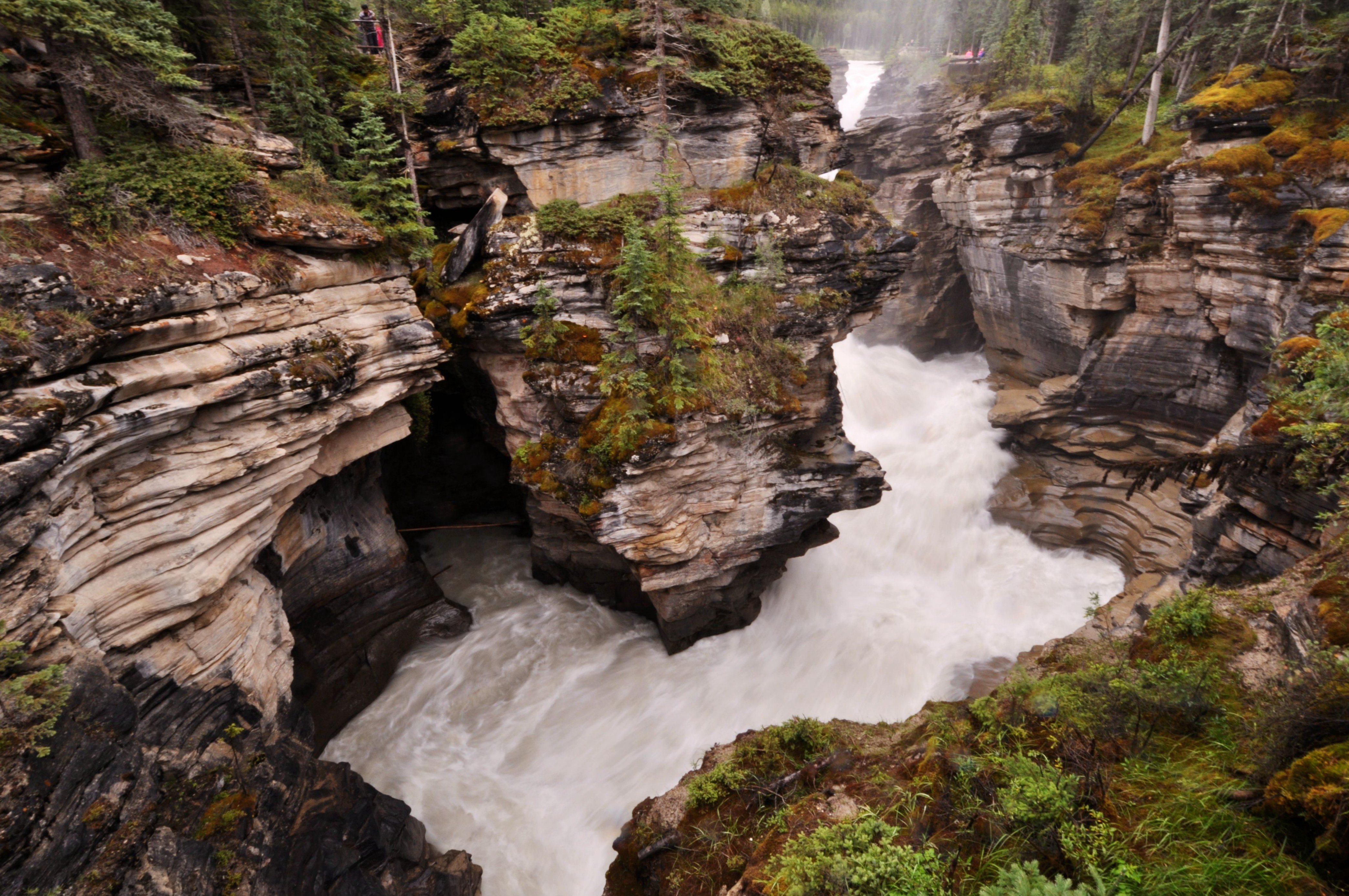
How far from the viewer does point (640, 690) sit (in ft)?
51.0

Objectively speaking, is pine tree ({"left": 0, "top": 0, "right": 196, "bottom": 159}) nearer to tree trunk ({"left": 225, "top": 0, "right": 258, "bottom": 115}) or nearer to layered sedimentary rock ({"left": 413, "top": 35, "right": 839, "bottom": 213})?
tree trunk ({"left": 225, "top": 0, "right": 258, "bottom": 115})

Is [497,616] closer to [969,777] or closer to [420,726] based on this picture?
[420,726]

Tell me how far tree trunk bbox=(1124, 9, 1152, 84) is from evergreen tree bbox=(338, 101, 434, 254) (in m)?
29.1

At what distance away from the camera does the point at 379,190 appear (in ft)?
43.1

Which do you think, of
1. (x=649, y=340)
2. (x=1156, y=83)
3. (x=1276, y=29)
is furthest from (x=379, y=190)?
(x=1276, y=29)

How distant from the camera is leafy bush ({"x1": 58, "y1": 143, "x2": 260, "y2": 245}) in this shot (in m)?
8.98

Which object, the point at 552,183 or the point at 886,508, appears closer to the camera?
the point at 552,183

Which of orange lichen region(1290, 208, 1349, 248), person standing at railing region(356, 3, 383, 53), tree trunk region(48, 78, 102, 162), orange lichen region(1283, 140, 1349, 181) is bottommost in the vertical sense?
orange lichen region(1290, 208, 1349, 248)

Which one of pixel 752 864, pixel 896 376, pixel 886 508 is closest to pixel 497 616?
pixel 752 864

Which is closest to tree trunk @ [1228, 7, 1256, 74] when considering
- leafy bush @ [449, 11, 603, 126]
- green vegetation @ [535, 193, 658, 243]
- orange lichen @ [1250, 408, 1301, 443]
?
orange lichen @ [1250, 408, 1301, 443]

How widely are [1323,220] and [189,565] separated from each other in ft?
87.1

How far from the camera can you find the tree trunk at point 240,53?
40.6ft

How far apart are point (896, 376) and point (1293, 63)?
15539 millimetres

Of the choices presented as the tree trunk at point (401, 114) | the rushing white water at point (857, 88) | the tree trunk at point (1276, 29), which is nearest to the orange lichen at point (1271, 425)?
the tree trunk at point (1276, 29)
